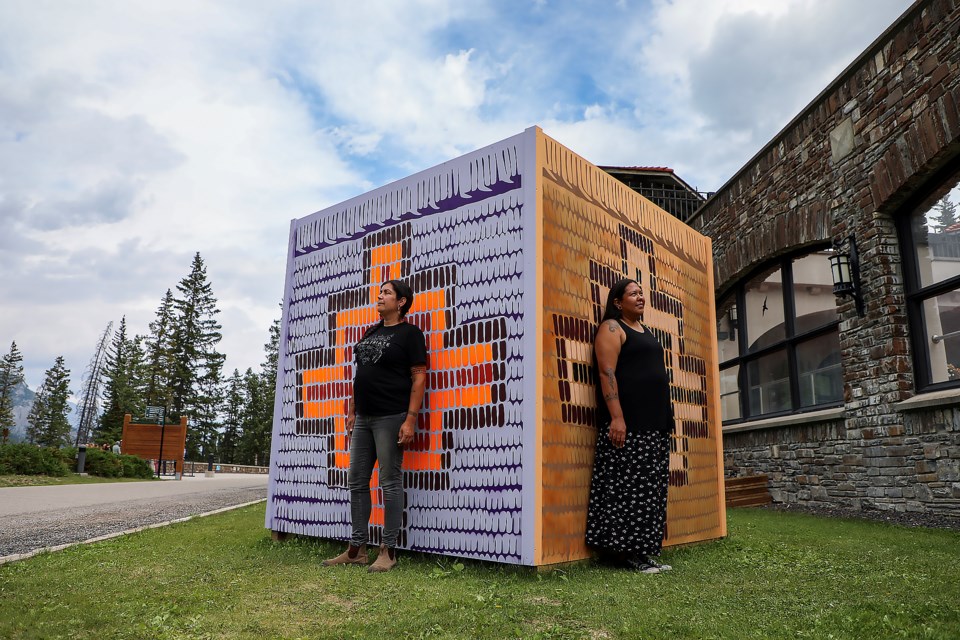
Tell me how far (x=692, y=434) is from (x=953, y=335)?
3.10 meters

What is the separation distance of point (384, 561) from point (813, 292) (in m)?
7.28

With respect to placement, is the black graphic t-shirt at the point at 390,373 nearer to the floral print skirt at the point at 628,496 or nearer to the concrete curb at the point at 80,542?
the floral print skirt at the point at 628,496

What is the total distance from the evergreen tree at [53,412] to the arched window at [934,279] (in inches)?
2241

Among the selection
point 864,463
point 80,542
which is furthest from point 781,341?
point 80,542

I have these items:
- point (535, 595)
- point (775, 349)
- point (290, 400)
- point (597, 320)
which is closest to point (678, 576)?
point (535, 595)

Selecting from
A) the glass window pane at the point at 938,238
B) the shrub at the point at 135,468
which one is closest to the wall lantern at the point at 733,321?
the glass window pane at the point at 938,238

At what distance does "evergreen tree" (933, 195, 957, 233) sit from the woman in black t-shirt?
5.47 meters

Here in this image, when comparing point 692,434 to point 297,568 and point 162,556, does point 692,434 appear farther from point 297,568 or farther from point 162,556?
point 162,556

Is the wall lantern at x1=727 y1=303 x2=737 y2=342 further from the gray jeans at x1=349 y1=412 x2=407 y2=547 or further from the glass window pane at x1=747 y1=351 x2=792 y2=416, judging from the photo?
the gray jeans at x1=349 y1=412 x2=407 y2=547

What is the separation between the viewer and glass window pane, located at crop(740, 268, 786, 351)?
9891mm

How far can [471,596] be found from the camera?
3133 mm

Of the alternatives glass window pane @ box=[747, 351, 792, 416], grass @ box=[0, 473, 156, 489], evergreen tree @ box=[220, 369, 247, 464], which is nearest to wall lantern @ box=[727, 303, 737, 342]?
glass window pane @ box=[747, 351, 792, 416]

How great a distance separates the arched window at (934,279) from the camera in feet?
21.6

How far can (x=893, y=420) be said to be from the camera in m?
7.08
